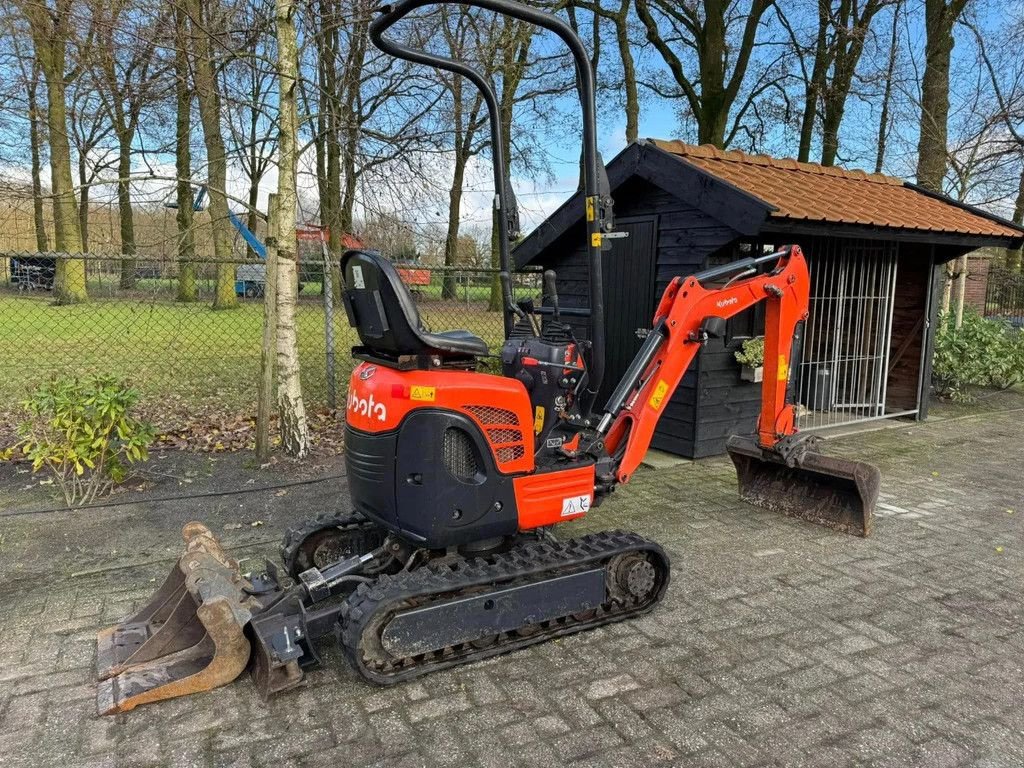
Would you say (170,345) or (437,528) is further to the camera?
(170,345)

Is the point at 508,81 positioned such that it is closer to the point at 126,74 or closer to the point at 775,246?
the point at 775,246

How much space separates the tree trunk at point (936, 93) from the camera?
12297 millimetres

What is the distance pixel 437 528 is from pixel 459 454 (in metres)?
0.33

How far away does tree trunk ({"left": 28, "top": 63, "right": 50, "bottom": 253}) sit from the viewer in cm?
516

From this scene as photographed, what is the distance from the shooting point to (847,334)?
28.4ft

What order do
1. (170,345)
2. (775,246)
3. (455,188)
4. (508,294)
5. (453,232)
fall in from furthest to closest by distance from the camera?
(170,345)
(453,232)
(775,246)
(455,188)
(508,294)

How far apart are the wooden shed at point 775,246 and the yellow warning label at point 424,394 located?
3.58m

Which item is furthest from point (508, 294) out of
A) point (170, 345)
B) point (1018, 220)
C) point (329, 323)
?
point (1018, 220)

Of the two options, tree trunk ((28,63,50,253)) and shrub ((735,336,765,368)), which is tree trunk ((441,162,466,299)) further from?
tree trunk ((28,63,50,253))

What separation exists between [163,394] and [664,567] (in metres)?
6.49

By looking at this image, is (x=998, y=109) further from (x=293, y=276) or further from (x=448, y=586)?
(x=448, y=586)

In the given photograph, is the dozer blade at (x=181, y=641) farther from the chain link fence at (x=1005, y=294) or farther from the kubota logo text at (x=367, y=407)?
the chain link fence at (x=1005, y=294)

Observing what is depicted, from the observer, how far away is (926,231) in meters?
7.09

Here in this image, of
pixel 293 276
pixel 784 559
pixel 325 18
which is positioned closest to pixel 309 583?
pixel 784 559
